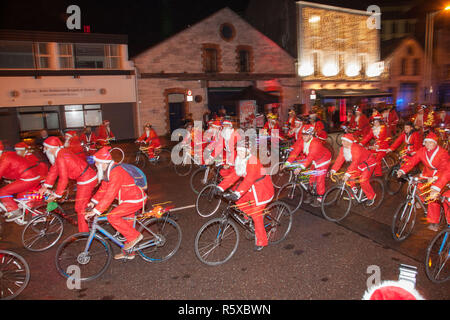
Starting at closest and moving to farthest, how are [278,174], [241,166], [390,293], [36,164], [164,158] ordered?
[390,293] < [241,166] < [36,164] < [278,174] < [164,158]

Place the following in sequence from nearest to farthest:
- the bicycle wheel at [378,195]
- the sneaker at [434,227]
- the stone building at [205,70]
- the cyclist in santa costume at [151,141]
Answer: the sneaker at [434,227], the bicycle wheel at [378,195], the cyclist in santa costume at [151,141], the stone building at [205,70]

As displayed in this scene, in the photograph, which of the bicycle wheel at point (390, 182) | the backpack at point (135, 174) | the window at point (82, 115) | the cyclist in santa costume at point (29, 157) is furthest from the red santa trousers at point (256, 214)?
the window at point (82, 115)

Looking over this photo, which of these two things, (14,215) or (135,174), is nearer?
(135,174)

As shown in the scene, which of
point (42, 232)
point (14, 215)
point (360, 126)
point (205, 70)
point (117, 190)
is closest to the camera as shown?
point (117, 190)

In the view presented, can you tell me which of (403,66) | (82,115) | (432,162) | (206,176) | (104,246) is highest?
(403,66)

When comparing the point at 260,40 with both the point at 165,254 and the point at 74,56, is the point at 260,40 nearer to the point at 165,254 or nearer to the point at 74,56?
the point at 74,56

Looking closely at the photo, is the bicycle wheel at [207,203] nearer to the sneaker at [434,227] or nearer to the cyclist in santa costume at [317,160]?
the cyclist in santa costume at [317,160]

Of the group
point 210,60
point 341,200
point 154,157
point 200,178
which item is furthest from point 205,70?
point 341,200

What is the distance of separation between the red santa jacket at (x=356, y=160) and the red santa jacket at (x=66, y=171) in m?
5.12

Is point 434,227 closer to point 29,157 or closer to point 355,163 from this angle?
point 355,163

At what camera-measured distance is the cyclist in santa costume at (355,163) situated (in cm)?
691

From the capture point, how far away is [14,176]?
6594mm

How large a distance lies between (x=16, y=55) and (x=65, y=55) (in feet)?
9.26

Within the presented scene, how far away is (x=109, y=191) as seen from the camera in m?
4.89
